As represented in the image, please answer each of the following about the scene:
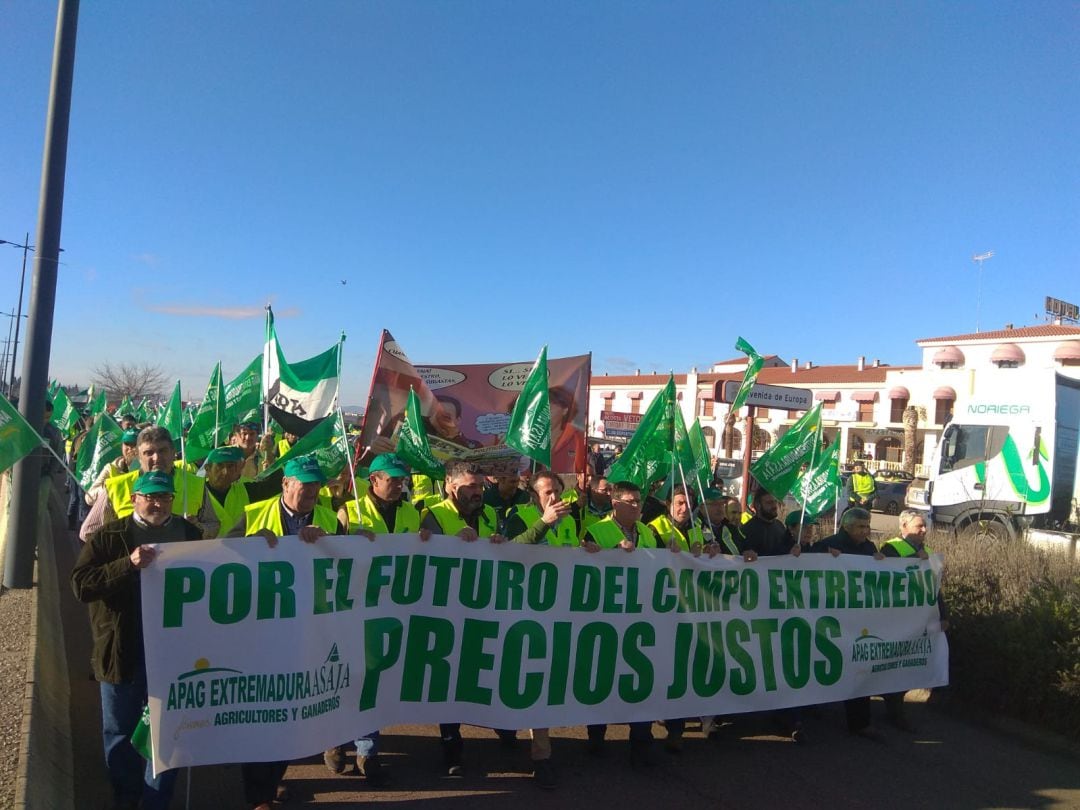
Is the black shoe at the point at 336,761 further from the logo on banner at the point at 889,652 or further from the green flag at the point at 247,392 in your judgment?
the green flag at the point at 247,392

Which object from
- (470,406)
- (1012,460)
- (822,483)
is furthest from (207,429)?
(1012,460)

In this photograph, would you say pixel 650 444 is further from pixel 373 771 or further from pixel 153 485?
pixel 153 485

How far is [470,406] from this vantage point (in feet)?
26.8

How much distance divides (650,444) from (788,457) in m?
1.74

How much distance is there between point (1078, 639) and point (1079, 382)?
488 inches

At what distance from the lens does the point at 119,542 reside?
138 inches

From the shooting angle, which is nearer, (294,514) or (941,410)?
(294,514)

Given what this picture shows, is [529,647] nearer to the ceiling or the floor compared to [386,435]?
nearer to the floor

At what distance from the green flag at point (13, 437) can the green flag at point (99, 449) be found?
5.52m

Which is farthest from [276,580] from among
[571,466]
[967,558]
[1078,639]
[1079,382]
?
[1079,382]

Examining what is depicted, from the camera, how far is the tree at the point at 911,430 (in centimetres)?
4628

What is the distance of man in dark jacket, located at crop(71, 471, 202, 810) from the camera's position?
3.40 metres

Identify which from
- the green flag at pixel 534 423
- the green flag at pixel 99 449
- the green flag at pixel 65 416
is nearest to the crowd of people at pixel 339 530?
the green flag at pixel 534 423

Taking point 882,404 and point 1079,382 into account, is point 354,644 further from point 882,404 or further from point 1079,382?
point 882,404
